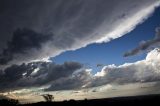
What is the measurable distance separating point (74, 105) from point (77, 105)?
4245 mm

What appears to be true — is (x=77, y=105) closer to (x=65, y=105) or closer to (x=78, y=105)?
(x=78, y=105)

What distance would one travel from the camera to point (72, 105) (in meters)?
194

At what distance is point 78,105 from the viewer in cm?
19025

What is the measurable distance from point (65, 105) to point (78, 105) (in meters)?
14.0

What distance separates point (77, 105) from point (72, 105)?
5586 mm

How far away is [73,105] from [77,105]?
5962 mm

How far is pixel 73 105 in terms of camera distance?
19550cm

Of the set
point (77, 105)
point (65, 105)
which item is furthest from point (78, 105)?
point (65, 105)

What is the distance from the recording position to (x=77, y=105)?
190500 mm

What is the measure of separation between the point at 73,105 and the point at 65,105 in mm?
7657

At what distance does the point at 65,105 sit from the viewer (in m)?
200
